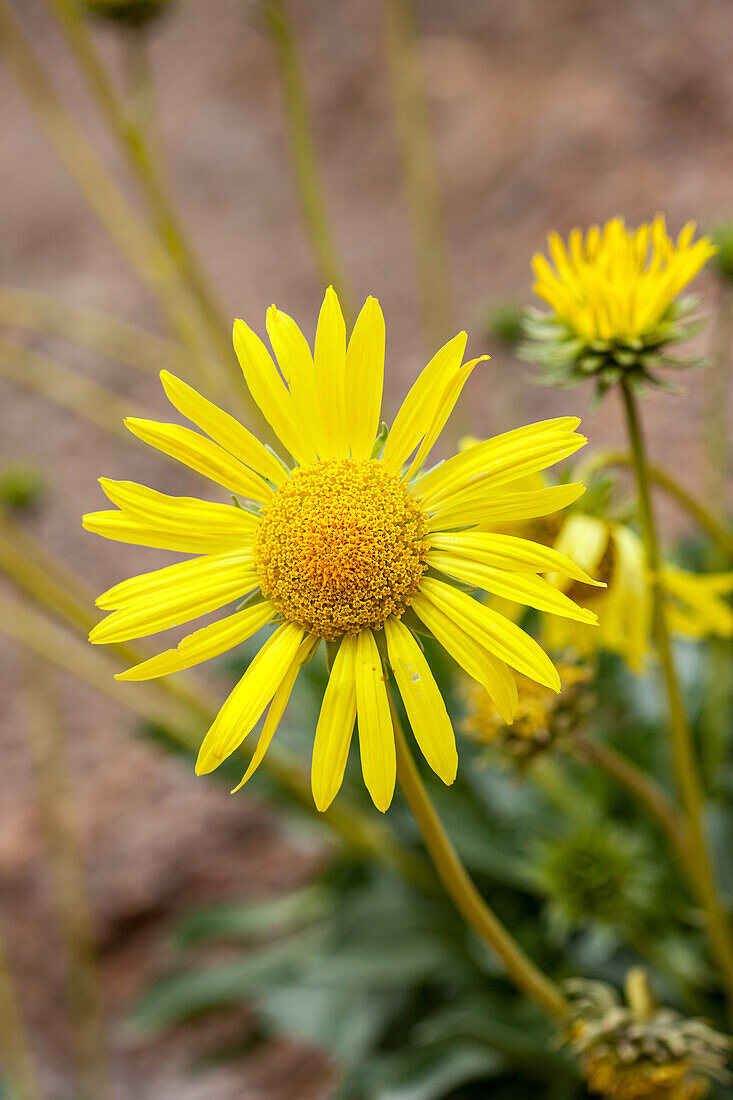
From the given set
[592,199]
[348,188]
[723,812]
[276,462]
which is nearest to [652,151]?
[592,199]

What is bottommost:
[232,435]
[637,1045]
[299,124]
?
[637,1045]

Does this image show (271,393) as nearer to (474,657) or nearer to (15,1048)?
(474,657)

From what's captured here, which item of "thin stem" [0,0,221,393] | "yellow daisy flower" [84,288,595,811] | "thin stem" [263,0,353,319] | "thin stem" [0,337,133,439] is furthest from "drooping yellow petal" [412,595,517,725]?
"thin stem" [0,337,133,439]

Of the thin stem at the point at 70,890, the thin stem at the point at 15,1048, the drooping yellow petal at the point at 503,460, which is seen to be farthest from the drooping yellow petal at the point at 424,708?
the thin stem at the point at 70,890

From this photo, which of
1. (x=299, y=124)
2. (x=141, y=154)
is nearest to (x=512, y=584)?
(x=141, y=154)

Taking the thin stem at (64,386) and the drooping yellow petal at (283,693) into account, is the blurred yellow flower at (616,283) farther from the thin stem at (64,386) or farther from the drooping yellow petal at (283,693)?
the thin stem at (64,386)

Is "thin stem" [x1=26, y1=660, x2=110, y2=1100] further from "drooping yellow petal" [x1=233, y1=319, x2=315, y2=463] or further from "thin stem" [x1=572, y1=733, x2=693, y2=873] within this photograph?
"drooping yellow petal" [x1=233, y1=319, x2=315, y2=463]
